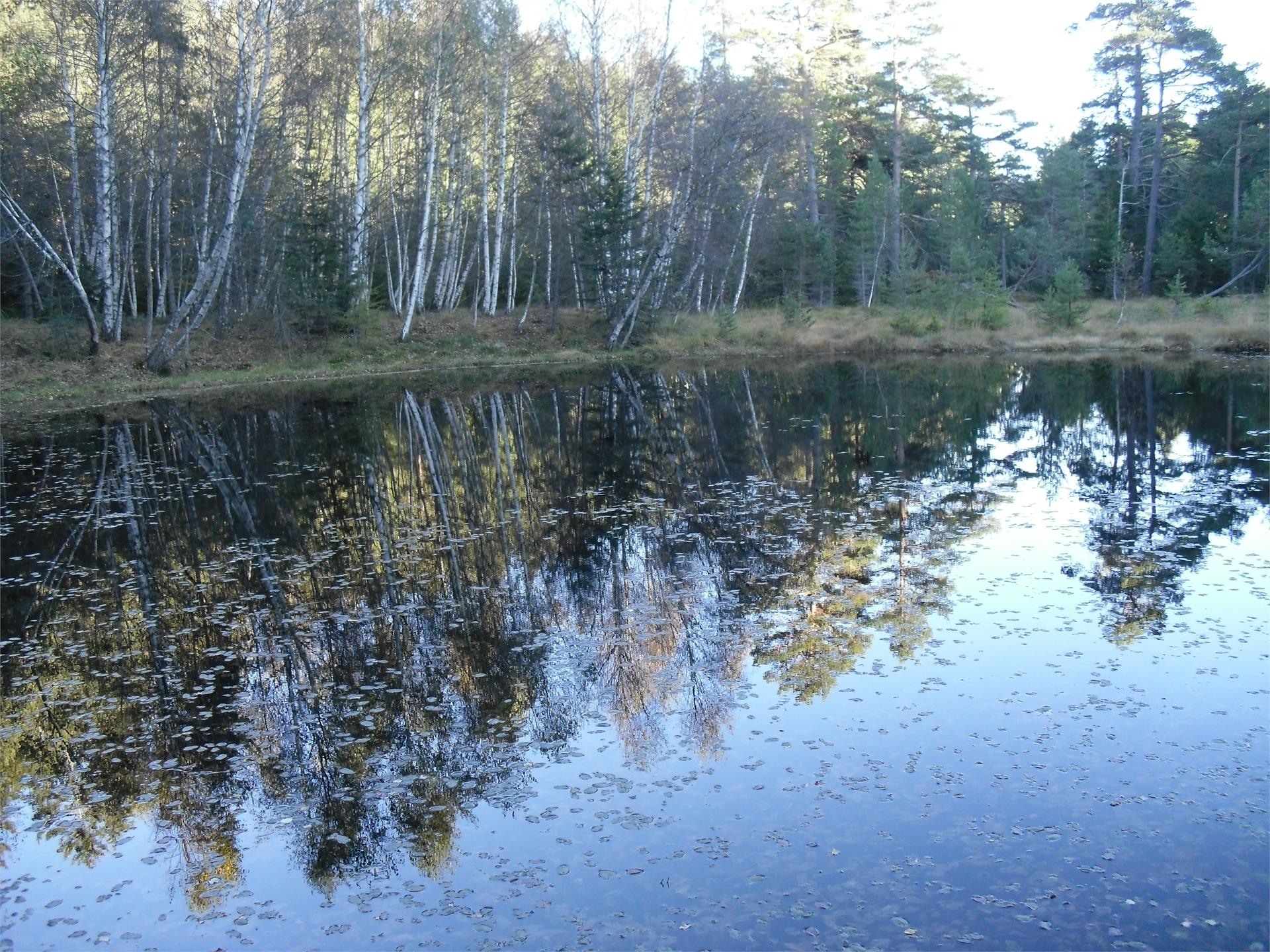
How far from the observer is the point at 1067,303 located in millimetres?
39188

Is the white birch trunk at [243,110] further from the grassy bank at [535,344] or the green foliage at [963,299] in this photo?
the green foliage at [963,299]

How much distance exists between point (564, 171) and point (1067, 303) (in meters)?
21.0

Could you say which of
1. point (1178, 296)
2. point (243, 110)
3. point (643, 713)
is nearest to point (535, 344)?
point (243, 110)

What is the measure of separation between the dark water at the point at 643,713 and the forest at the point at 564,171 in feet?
59.6

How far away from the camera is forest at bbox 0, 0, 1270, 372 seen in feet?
96.8

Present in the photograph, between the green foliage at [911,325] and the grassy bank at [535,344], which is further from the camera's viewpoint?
the green foliage at [911,325]

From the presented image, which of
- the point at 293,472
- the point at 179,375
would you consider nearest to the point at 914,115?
the point at 179,375

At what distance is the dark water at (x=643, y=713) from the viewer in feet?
16.9

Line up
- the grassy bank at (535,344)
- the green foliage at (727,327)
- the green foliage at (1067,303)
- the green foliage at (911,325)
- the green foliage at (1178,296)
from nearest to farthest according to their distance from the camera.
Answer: the grassy bank at (535,344)
the green foliage at (1178,296)
the green foliage at (1067,303)
the green foliage at (911,325)
the green foliage at (727,327)

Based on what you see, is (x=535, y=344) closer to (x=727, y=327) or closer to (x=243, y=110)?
(x=727, y=327)

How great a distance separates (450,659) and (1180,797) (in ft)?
17.9

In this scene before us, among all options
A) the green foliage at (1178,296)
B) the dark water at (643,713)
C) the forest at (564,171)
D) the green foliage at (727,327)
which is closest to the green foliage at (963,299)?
the forest at (564,171)

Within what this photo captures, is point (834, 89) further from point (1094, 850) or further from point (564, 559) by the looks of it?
point (1094, 850)

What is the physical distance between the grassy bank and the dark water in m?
14.2
